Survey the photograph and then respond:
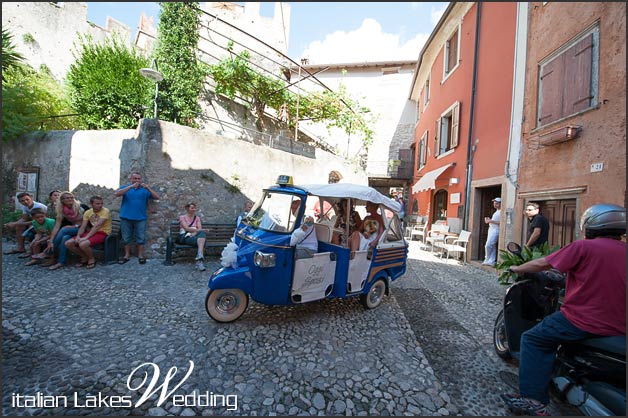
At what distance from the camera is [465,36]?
372 inches

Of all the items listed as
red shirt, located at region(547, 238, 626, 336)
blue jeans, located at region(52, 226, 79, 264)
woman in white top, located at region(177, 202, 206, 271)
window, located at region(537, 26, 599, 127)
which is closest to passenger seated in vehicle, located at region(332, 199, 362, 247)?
red shirt, located at region(547, 238, 626, 336)

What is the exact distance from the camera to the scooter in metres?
1.80

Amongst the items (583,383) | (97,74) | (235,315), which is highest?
(97,74)

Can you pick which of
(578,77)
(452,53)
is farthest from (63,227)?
(452,53)

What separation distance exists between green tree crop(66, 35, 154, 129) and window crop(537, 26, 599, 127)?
10.7 m

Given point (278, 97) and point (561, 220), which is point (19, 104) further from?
point (561, 220)

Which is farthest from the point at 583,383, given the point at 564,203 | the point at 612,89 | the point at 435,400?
the point at 612,89

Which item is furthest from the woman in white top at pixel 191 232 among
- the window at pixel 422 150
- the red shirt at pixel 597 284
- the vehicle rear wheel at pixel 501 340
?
the window at pixel 422 150

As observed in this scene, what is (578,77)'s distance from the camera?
5043 millimetres

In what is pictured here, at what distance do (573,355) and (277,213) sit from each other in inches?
125

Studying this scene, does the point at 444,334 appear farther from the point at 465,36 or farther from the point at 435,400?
the point at 465,36

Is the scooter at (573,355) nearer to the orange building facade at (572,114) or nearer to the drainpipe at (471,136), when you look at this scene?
the orange building facade at (572,114)

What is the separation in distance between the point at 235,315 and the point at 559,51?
798cm

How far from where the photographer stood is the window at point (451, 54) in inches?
404
